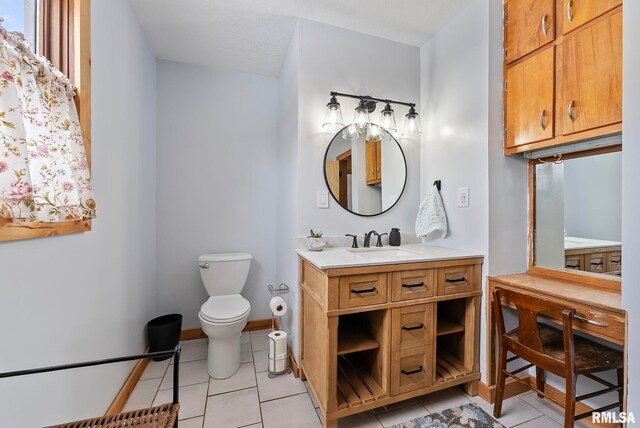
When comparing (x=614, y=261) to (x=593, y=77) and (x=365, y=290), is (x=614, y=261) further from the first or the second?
(x=365, y=290)

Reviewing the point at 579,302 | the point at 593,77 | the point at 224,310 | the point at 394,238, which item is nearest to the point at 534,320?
the point at 579,302

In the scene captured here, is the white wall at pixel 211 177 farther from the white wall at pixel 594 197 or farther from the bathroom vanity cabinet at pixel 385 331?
the white wall at pixel 594 197

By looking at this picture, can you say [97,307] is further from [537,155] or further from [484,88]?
[537,155]

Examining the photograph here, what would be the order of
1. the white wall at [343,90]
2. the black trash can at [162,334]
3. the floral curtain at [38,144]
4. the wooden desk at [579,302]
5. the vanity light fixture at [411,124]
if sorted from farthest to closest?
1. the vanity light fixture at [411,124]
2. the black trash can at [162,334]
3. the white wall at [343,90]
4. the wooden desk at [579,302]
5. the floral curtain at [38,144]

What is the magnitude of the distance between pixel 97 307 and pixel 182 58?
222 cm

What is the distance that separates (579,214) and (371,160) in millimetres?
1353

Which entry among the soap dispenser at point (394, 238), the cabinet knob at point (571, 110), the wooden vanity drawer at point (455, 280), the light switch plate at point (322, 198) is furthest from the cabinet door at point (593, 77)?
the light switch plate at point (322, 198)

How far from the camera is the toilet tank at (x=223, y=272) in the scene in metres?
2.34

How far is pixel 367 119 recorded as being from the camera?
2.09m

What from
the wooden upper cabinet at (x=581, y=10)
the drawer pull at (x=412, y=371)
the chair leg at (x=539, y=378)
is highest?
the wooden upper cabinet at (x=581, y=10)

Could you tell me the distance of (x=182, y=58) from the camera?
249cm

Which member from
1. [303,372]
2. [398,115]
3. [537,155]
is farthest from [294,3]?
[303,372]

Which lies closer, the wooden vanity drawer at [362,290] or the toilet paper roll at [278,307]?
the wooden vanity drawer at [362,290]

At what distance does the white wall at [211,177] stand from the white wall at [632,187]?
2419 mm
